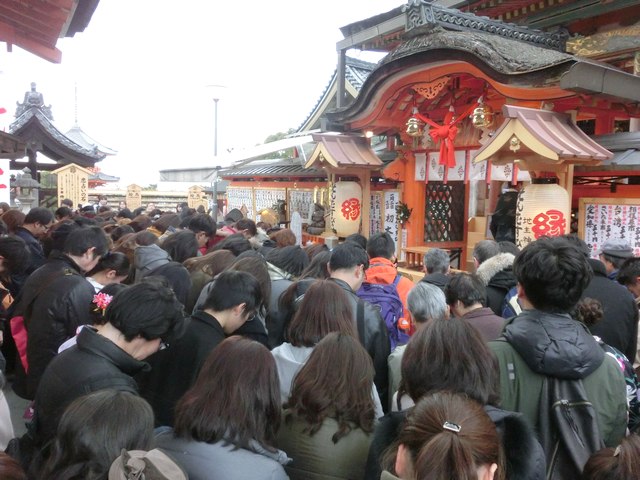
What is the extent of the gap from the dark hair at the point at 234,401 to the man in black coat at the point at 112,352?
0.52 metres

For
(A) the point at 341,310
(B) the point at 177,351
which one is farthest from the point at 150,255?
(A) the point at 341,310

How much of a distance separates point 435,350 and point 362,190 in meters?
8.71

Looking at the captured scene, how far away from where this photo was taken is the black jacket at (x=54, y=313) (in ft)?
11.9

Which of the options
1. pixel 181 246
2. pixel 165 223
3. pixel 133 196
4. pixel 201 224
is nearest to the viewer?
pixel 181 246

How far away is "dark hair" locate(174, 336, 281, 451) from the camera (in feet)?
6.56

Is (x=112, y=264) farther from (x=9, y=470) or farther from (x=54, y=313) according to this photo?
(x=9, y=470)

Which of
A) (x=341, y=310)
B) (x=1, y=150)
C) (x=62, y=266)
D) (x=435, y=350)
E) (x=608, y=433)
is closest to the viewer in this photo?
(x=435, y=350)

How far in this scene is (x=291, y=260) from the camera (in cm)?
478

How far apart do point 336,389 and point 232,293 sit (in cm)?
115

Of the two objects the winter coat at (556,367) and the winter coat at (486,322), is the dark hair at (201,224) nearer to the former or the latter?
the winter coat at (486,322)

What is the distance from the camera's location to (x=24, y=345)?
4.28 meters

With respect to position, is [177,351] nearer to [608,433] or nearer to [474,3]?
[608,433]


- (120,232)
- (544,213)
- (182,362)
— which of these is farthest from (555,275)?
(120,232)

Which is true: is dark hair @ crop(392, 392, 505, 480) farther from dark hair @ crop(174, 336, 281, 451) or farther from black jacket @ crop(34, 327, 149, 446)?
black jacket @ crop(34, 327, 149, 446)
